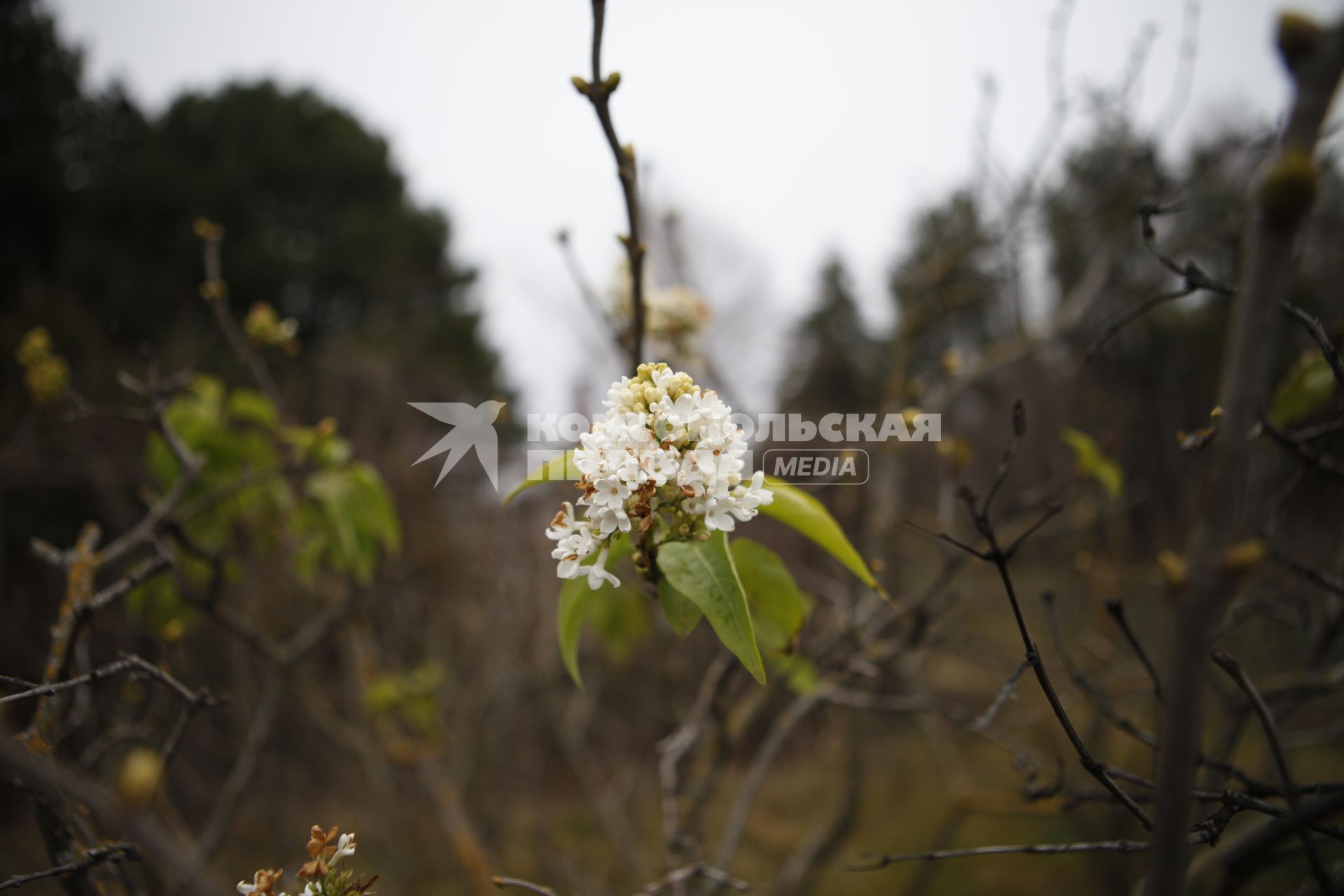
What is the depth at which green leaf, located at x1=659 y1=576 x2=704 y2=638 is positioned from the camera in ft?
2.77

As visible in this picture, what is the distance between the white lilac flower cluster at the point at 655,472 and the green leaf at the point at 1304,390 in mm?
1128

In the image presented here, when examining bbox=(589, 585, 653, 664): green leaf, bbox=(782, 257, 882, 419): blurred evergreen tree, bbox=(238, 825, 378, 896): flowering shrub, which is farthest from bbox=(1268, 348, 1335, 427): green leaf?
bbox=(782, 257, 882, 419): blurred evergreen tree

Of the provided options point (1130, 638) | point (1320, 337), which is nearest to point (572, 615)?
point (1130, 638)

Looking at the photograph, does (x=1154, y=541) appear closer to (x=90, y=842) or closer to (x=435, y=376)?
(x=90, y=842)

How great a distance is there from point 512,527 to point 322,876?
13.5 feet

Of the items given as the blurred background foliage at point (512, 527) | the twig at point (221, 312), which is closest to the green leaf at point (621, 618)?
the blurred background foliage at point (512, 527)

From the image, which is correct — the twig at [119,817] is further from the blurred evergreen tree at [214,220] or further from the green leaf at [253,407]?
the blurred evergreen tree at [214,220]

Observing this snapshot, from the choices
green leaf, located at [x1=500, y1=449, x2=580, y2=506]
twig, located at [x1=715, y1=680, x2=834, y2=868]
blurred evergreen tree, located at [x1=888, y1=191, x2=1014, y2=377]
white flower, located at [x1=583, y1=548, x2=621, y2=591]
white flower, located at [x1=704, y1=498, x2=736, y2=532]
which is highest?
blurred evergreen tree, located at [x1=888, y1=191, x2=1014, y2=377]

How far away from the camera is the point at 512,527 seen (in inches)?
192

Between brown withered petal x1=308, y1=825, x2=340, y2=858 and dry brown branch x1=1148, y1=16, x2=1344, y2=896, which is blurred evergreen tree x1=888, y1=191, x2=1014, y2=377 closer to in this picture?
dry brown branch x1=1148, y1=16, x2=1344, y2=896

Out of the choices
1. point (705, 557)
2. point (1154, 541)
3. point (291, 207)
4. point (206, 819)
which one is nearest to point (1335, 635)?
point (705, 557)

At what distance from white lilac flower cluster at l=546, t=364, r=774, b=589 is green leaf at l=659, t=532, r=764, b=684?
5 centimetres

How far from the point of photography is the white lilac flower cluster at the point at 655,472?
2.73 ft

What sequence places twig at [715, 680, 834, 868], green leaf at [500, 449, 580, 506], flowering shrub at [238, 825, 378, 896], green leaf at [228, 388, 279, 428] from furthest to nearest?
1. green leaf at [228, 388, 279, 428]
2. twig at [715, 680, 834, 868]
3. green leaf at [500, 449, 580, 506]
4. flowering shrub at [238, 825, 378, 896]
